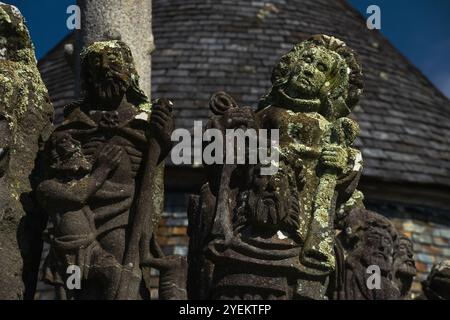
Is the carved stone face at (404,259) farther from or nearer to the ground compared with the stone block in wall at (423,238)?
nearer to the ground

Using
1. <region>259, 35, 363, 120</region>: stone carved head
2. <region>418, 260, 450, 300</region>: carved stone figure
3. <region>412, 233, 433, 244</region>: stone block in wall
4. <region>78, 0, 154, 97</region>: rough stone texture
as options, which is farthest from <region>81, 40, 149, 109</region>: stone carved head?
<region>412, 233, 433, 244</region>: stone block in wall

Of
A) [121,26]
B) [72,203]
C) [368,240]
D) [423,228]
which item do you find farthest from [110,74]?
[423,228]

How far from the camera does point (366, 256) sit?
890 centimetres

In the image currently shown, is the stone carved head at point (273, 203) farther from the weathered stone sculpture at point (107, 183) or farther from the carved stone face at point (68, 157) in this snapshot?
the carved stone face at point (68, 157)

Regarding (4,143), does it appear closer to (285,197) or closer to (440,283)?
(285,197)

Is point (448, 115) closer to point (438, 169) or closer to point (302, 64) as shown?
point (438, 169)

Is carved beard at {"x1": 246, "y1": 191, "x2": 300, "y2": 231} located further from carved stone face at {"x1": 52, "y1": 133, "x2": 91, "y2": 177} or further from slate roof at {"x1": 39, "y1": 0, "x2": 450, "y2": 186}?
slate roof at {"x1": 39, "y1": 0, "x2": 450, "y2": 186}

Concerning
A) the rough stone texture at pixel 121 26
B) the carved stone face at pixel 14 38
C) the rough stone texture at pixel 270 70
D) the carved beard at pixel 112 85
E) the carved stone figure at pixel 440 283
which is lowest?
the carved stone figure at pixel 440 283

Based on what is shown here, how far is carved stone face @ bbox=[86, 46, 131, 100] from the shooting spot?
26.8 feet

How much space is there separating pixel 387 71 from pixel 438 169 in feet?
11.6

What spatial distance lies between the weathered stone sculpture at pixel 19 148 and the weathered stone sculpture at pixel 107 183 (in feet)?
0.84

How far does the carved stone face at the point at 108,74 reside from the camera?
8.16 metres

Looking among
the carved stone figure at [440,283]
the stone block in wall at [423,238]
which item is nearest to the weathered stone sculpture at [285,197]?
the carved stone figure at [440,283]
